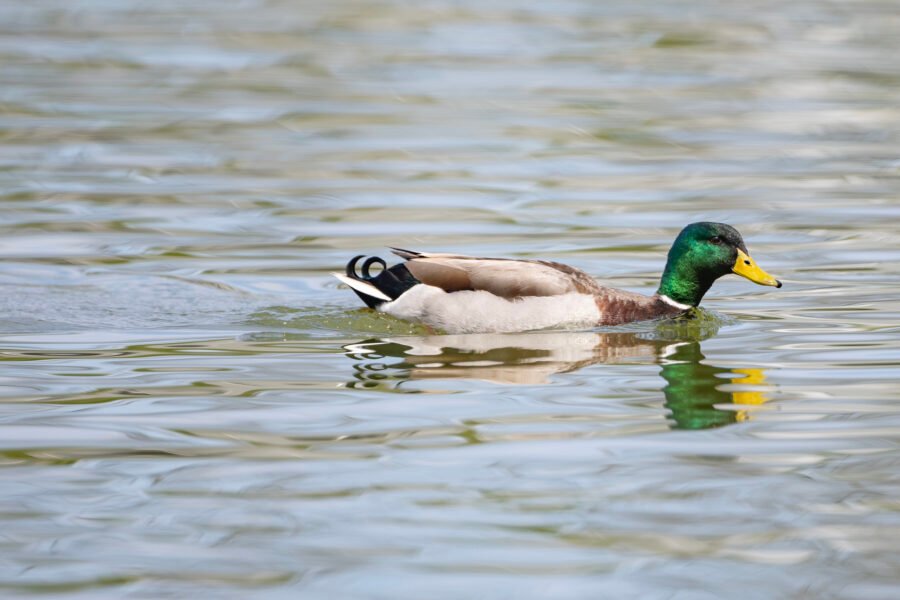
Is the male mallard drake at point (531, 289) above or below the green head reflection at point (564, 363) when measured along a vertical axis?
above

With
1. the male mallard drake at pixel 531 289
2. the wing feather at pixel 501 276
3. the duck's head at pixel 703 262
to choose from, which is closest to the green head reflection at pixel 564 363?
the male mallard drake at pixel 531 289

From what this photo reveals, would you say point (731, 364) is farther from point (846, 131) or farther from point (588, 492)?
point (846, 131)

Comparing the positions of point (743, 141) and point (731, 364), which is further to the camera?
point (743, 141)

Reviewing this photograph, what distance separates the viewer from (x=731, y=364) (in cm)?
891

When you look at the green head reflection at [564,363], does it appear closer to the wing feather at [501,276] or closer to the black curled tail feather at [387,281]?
the wing feather at [501,276]

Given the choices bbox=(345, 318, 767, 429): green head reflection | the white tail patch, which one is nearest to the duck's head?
bbox=(345, 318, 767, 429): green head reflection

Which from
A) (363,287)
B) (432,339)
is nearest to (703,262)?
(432,339)

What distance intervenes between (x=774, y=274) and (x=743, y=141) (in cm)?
512

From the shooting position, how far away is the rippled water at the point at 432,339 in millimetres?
5824

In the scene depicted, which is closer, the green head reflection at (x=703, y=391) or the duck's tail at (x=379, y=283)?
the green head reflection at (x=703, y=391)

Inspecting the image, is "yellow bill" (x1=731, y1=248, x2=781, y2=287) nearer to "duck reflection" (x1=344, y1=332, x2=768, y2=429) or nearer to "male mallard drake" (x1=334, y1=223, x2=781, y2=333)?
"male mallard drake" (x1=334, y1=223, x2=781, y2=333)

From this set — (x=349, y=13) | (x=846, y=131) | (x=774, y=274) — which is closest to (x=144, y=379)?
(x=774, y=274)

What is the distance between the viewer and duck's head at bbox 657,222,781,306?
10086 millimetres

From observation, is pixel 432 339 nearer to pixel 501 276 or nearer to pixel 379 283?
pixel 501 276
